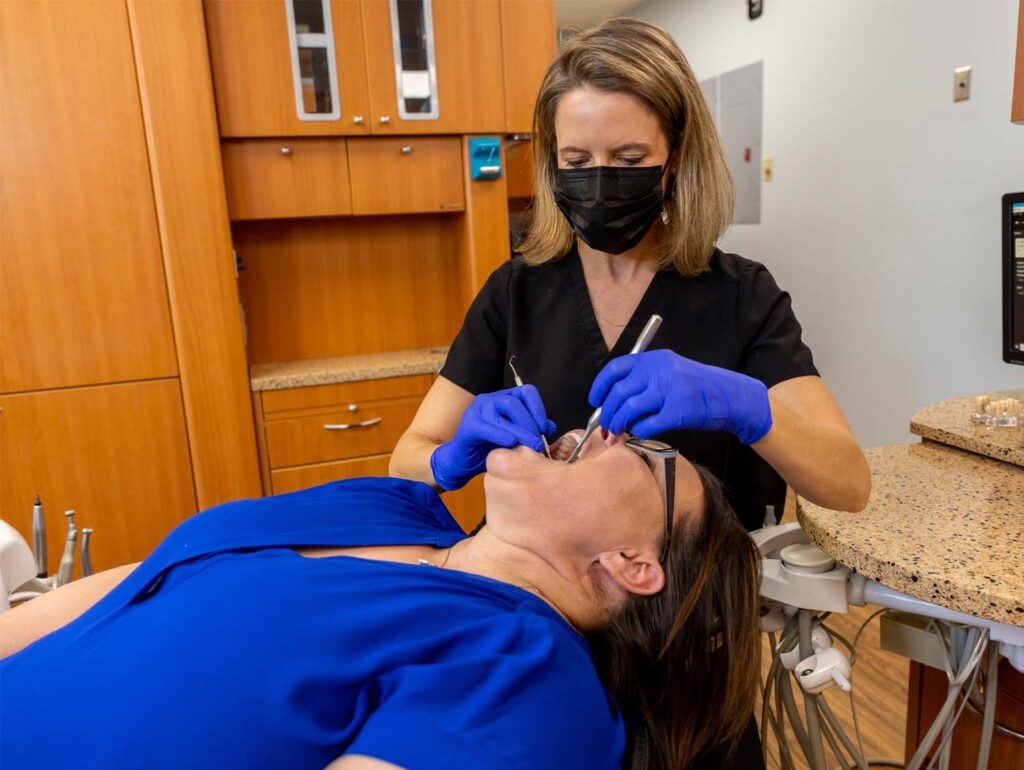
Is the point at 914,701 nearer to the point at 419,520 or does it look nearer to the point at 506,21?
the point at 419,520

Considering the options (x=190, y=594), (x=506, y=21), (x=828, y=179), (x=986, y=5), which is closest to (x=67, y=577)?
(x=190, y=594)

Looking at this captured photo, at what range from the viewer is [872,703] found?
6.75ft

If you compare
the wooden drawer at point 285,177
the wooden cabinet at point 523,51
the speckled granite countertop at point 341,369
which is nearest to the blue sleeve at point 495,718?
the speckled granite countertop at point 341,369

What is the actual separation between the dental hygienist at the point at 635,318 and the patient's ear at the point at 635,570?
0.17 meters

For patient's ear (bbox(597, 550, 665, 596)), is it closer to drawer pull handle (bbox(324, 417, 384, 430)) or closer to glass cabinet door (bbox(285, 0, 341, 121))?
drawer pull handle (bbox(324, 417, 384, 430))

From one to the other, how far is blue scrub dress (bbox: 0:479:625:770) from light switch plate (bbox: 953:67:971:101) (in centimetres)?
279

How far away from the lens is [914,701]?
4.67ft

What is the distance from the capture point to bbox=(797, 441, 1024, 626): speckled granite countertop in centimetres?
88

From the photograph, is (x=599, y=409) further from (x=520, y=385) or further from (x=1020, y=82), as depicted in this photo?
(x=1020, y=82)

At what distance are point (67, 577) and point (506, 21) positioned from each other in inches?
91.1

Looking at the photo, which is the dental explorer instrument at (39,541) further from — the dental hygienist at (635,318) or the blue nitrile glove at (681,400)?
the blue nitrile glove at (681,400)

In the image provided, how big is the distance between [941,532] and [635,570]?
42 cm

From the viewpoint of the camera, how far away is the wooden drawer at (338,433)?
2652 millimetres

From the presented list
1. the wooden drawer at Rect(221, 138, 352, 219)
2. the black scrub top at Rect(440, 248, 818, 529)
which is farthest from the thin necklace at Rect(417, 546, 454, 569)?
the wooden drawer at Rect(221, 138, 352, 219)
